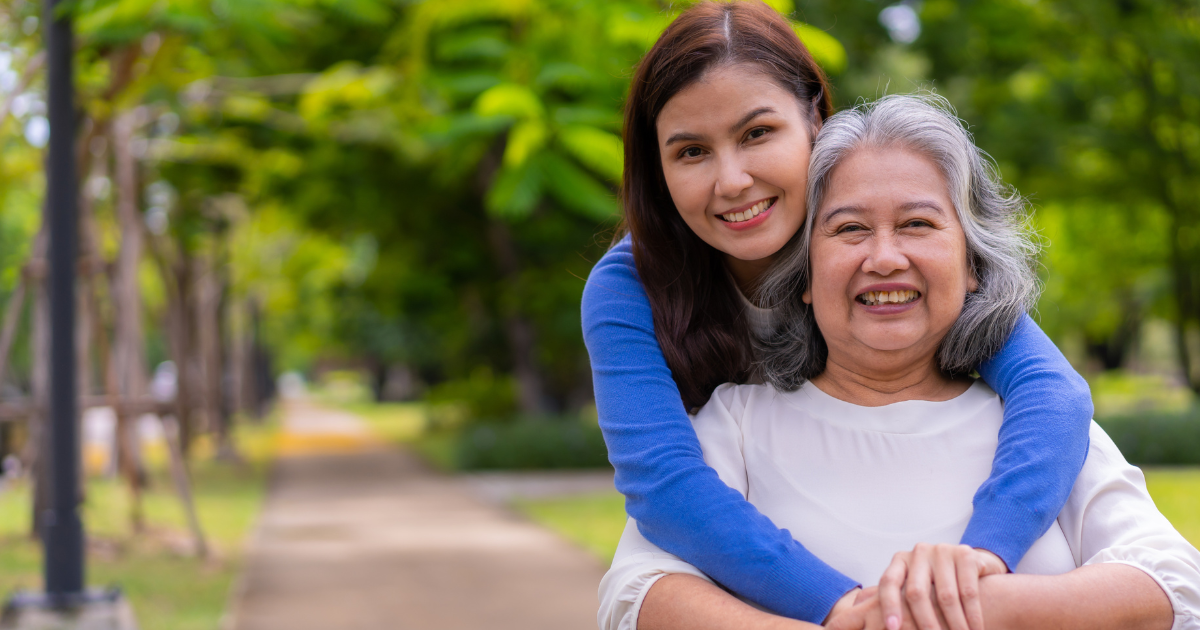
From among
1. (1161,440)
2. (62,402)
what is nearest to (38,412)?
(62,402)

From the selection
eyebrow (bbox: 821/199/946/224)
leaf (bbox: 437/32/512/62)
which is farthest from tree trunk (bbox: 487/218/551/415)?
eyebrow (bbox: 821/199/946/224)

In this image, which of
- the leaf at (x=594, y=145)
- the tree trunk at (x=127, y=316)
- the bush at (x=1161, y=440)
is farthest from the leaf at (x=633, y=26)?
the bush at (x=1161, y=440)

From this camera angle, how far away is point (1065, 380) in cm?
185

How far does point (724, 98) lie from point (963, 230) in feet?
1.46

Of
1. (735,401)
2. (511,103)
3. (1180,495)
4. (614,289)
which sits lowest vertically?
(1180,495)

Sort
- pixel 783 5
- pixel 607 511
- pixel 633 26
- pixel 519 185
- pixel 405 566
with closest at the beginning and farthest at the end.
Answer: pixel 783 5 < pixel 633 26 < pixel 519 185 < pixel 405 566 < pixel 607 511

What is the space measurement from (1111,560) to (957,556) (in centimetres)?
26

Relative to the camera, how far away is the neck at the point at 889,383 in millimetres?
1891

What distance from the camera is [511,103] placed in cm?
427

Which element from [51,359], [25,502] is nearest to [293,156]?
[25,502]

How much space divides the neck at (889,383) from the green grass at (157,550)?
220 inches

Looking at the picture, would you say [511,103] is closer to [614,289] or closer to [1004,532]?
[614,289]

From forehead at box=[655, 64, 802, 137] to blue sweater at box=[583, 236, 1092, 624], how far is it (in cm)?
33

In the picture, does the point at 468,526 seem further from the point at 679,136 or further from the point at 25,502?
the point at 679,136
